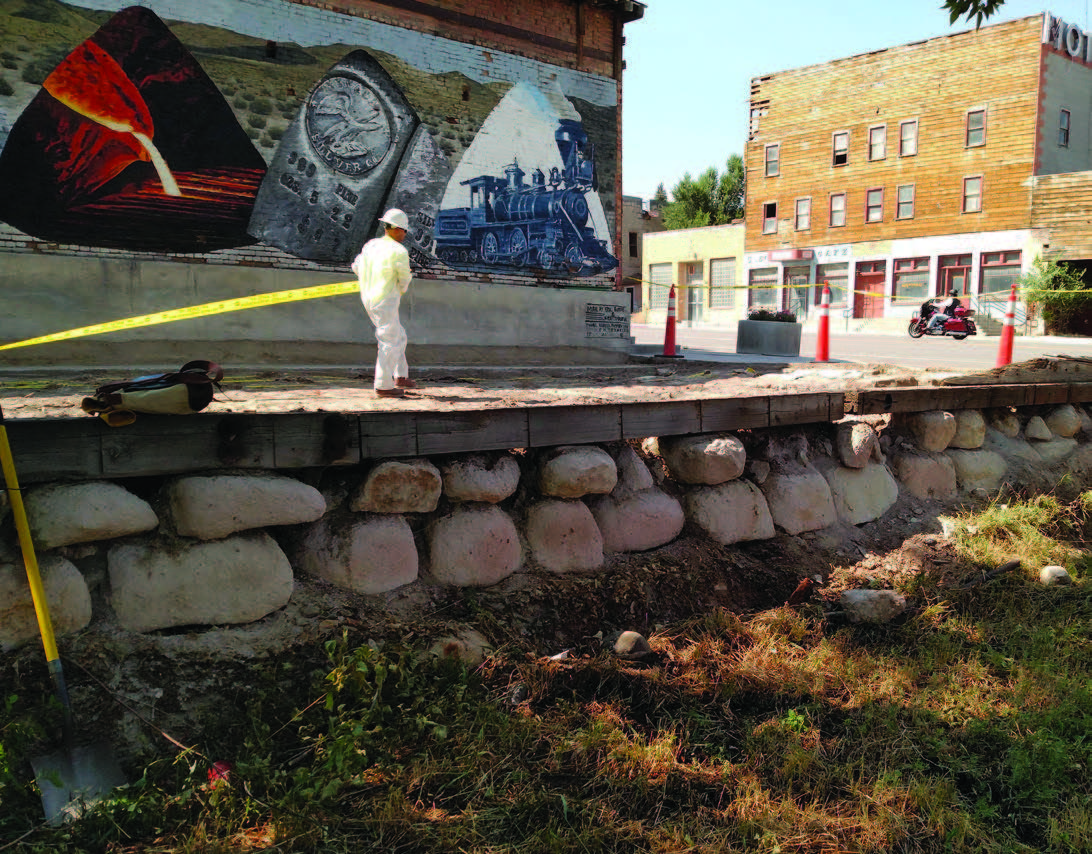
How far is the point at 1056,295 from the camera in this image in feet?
88.9

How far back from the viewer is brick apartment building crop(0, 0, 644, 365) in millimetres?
8734

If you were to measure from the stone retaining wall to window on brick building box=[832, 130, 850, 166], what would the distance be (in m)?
31.4

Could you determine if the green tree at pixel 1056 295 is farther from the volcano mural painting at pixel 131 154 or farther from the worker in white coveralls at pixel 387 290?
the worker in white coveralls at pixel 387 290

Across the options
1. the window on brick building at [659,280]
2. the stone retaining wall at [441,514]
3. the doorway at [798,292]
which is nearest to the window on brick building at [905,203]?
the doorway at [798,292]

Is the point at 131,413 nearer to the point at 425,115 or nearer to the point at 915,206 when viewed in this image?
the point at 425,115

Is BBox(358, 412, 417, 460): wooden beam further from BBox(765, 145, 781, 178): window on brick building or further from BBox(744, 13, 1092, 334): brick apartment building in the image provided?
A: BBox(765, 145, 781, 178): window on brick building

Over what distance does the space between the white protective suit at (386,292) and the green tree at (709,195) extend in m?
45.4

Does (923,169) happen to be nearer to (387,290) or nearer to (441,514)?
(387,290)

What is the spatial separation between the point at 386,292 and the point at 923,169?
3149cm

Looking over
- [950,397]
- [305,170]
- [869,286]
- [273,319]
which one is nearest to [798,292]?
[869,286]

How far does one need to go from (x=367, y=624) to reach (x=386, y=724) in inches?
19.9

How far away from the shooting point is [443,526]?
169 inches

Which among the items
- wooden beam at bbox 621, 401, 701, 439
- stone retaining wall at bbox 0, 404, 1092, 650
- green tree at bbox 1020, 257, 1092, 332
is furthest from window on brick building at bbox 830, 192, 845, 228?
wooden beam at bbox 621, 401, 701, 439

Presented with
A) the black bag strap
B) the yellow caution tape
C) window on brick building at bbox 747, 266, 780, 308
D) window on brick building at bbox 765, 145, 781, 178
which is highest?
window on brick building at bbox 765, 145, 781, 178
